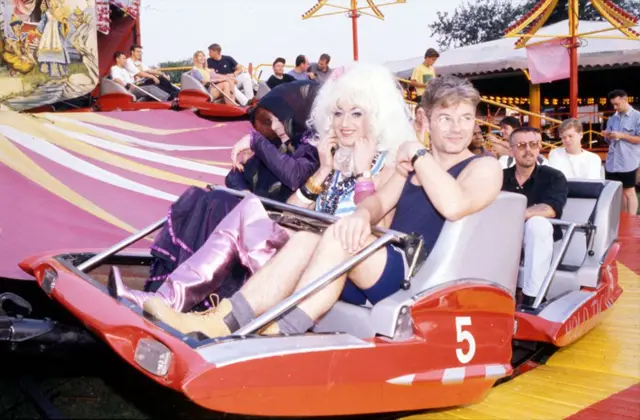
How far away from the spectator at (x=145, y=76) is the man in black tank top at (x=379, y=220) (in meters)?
6.39

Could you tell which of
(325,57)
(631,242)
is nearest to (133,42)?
(325,57)

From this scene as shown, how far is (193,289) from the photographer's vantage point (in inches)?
106

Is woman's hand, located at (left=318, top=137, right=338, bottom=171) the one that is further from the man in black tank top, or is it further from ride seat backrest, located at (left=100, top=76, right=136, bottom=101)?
ride seat backrest, located at (left=100, top=76, right=136, bottom=101)

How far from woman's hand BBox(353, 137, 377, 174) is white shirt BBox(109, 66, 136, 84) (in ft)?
19.8

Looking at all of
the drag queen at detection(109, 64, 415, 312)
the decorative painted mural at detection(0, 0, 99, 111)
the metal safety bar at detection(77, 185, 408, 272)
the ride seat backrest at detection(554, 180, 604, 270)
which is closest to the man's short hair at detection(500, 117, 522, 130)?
the ride seat backrest at detection(554, 180, 604, 270)

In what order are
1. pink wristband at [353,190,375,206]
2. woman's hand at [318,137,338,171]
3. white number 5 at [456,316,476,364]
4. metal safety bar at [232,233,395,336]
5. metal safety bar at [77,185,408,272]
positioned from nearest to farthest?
1. metal safety bar at [232,233,395,336]
2. white number 5 at [456,316,476,364]
3. metal safety bar at [77,185,408,272]
4. pink wristband at [353,190,375,206]
5. woman's hand at [318,137,338,171]

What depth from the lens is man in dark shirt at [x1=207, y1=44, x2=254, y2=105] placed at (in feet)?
33.2

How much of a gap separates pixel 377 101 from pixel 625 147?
559cm

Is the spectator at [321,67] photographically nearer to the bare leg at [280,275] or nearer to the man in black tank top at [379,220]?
the man in black tank top at [379,220]

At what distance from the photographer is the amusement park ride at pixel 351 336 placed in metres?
2.05

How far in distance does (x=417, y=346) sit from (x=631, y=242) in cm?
476

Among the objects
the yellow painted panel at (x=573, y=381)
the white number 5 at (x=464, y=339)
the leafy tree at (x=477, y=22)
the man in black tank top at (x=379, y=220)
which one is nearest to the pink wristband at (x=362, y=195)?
the man in black tank top at (x=379, y=220)

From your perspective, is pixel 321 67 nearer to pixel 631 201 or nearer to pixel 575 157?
pixel 631 201

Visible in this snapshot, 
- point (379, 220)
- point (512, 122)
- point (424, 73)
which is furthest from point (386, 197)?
point (424, 73)
